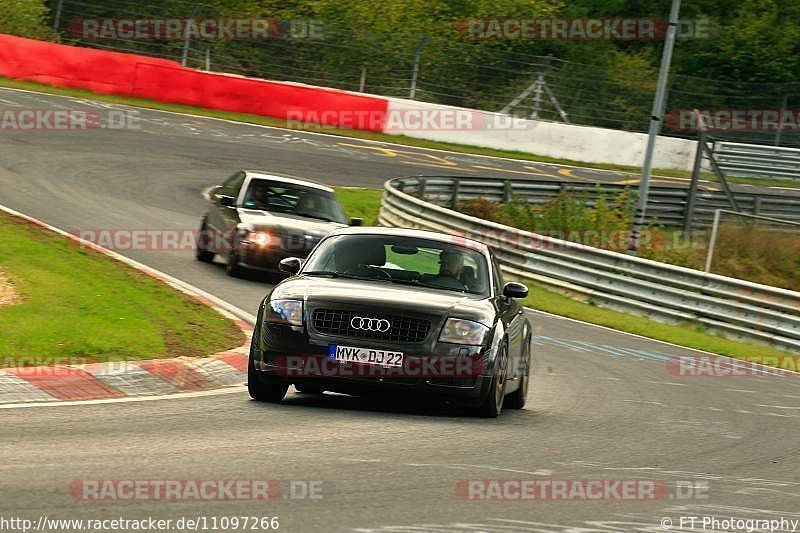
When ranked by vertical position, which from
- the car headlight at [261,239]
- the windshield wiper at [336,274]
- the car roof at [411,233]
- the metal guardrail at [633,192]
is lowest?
the metal guardrail at [633,192]

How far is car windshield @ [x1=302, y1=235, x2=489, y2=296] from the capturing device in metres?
11.3

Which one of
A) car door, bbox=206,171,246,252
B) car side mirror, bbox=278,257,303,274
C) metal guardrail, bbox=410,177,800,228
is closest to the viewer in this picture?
car side mirror, bbox=278,257,303,274

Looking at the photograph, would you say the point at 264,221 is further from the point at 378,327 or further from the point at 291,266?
the point at 378,327

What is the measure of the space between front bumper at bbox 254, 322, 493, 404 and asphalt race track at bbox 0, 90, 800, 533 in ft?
0.77

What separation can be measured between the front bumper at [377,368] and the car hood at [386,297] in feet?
0.80

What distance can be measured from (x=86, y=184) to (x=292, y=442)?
18475mm

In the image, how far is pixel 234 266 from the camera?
64.3 feet

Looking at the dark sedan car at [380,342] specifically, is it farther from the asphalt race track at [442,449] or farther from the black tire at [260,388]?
the asphalt race track at [442,449]

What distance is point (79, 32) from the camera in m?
43.2

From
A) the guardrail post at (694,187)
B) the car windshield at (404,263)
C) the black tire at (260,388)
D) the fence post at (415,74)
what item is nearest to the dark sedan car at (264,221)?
the car windshield at (404,263)

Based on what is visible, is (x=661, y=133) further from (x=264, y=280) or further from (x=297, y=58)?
(x=264, y=280)

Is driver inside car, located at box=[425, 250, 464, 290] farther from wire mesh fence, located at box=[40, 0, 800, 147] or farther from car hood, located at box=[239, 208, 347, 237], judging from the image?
wire mesh fence, located at box=[40, 0, 800, 147]

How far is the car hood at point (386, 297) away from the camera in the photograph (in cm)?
1042

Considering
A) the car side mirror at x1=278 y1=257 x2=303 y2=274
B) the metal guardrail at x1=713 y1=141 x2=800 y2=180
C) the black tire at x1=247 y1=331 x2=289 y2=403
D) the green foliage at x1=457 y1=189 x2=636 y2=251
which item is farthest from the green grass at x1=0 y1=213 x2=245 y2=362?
the metal guardrail at x1=713 y1=141 x2=800 y2=180
